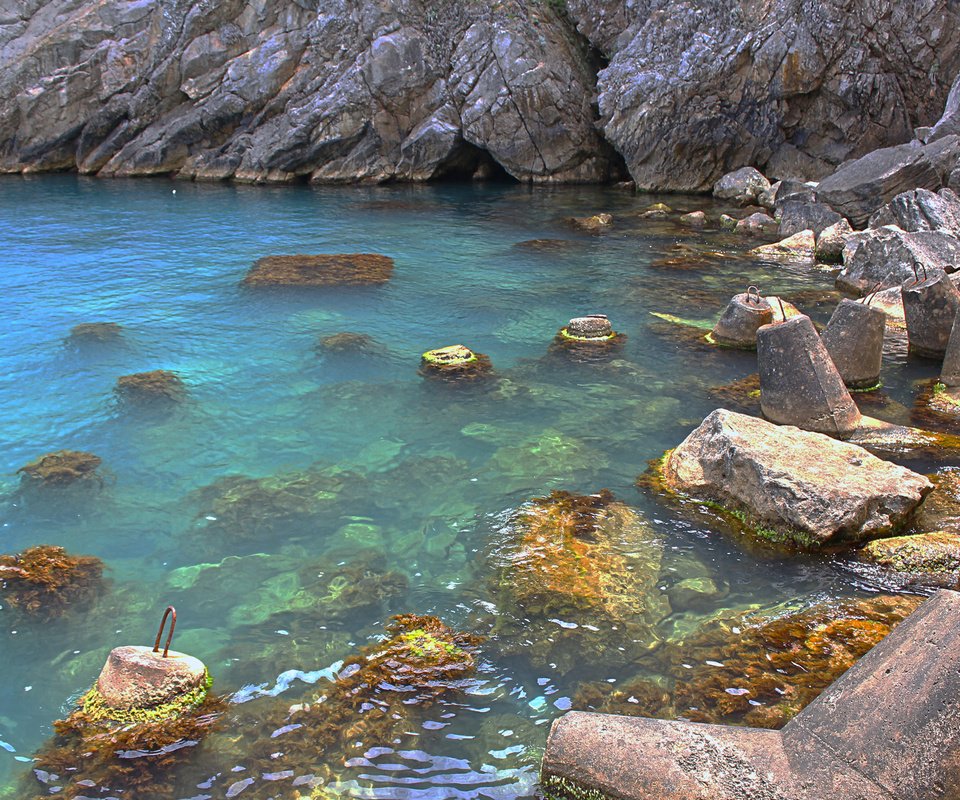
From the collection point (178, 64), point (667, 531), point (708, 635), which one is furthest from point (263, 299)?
point (178, 64)

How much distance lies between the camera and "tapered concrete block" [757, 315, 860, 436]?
32.5 ft

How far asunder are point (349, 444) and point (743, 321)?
7.26 metres

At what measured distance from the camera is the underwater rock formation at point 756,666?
5734 millimetres

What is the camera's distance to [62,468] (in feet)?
31.5

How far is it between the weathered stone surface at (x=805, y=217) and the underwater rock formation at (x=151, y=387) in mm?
17238

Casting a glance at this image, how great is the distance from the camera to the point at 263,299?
16.9m

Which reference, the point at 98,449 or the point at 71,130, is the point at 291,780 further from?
the point at 71,130

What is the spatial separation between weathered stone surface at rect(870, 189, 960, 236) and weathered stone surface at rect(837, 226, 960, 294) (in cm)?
98

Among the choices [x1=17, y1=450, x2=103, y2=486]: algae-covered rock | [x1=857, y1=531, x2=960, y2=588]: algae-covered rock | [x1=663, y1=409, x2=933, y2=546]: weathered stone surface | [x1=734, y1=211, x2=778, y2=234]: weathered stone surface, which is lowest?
[x1=17, y1=450, x2=103, y2=486]: algae-covered rock

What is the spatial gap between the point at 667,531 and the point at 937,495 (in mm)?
2963

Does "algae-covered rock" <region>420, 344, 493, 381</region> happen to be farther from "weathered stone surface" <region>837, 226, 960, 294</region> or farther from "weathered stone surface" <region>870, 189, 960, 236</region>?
"weathered stone surface" <region>870, 189, 960, 236</region>

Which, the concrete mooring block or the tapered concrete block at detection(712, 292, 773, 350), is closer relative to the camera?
the concrete mooring block

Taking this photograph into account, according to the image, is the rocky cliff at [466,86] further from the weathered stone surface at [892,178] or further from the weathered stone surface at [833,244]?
the weathered stone surface at [833,244]

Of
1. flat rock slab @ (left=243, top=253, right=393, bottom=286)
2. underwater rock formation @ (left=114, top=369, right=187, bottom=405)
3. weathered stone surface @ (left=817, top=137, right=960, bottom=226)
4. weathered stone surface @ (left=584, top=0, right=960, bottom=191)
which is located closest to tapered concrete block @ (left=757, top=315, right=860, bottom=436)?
underwater rock formation @ (left=114, top=369, right=187, bottom=405)
